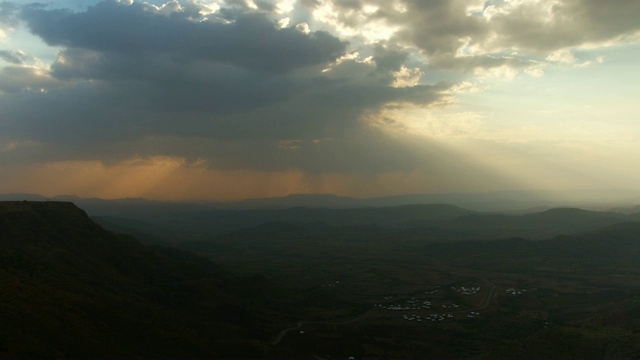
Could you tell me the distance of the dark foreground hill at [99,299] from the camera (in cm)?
7212

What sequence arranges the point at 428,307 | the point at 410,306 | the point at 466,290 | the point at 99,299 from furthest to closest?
the point at 466,290
the point at 410,306
the point at 428,307
the point at 99,299

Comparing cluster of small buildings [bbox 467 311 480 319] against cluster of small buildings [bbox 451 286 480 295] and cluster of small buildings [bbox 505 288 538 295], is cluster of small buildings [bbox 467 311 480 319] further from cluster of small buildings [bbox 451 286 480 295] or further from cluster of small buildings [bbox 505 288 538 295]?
cluster of small buildings [bbox 505 288 538 295]

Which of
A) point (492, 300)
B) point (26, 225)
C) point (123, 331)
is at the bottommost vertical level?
point (492, 300)

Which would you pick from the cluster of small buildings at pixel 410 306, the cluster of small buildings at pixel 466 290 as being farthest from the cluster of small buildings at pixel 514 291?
the cluster of small buildings at pixel 410 306

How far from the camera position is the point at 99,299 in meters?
94.7

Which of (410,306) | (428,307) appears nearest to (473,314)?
(428,307)

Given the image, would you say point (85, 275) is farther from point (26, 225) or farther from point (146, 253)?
point (146, 253)

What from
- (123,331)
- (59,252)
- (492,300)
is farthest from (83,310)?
(492,300)

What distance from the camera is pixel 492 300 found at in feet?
572

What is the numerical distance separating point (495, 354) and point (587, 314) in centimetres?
6896

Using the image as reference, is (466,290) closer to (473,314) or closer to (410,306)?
(410,306)

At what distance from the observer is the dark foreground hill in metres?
72.1

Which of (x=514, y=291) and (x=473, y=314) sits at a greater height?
(x=514, y=291)

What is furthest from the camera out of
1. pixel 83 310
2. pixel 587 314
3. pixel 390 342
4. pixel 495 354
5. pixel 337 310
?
pixel 337 310
